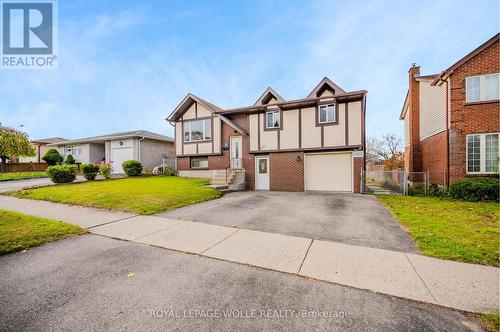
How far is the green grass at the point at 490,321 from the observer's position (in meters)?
2.16

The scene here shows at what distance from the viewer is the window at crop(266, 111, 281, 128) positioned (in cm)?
1445

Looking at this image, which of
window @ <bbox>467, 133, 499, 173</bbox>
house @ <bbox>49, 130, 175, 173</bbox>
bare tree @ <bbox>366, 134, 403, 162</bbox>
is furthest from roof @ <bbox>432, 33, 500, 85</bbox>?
bare tree @ <bbox>366, 134, 403, 162</bbox>

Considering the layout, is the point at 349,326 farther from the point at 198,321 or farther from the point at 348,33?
the point at 348,33

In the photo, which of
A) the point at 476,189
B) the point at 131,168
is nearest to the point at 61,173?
the point at 131,168

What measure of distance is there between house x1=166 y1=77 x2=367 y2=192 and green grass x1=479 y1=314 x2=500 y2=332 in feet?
36.0

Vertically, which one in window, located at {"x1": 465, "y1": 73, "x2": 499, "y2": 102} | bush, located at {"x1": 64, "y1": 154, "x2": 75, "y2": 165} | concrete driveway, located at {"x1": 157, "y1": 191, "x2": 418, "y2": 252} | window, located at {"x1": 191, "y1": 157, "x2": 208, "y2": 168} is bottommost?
concrete driveway, located at {"x1": 157, "y1": 191, "x2": 418, "y2": 252}

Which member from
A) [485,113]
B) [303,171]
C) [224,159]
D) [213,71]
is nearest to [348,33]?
[485,113]

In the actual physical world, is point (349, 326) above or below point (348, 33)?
below

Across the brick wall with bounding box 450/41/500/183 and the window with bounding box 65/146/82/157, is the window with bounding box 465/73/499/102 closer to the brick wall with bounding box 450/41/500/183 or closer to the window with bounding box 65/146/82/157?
the brick wall with bounding box 450/41/500/183

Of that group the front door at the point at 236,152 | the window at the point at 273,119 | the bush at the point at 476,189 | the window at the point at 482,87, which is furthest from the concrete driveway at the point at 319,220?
the window at the point at 482,87

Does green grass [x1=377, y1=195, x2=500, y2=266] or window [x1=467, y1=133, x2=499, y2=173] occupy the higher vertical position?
window [x1=467, y1=133, x2=499, y2=173]

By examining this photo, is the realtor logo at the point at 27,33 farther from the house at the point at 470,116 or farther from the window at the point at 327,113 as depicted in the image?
the house at the point at 470,116

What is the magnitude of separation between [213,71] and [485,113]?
30470mm

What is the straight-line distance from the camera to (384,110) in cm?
3819
